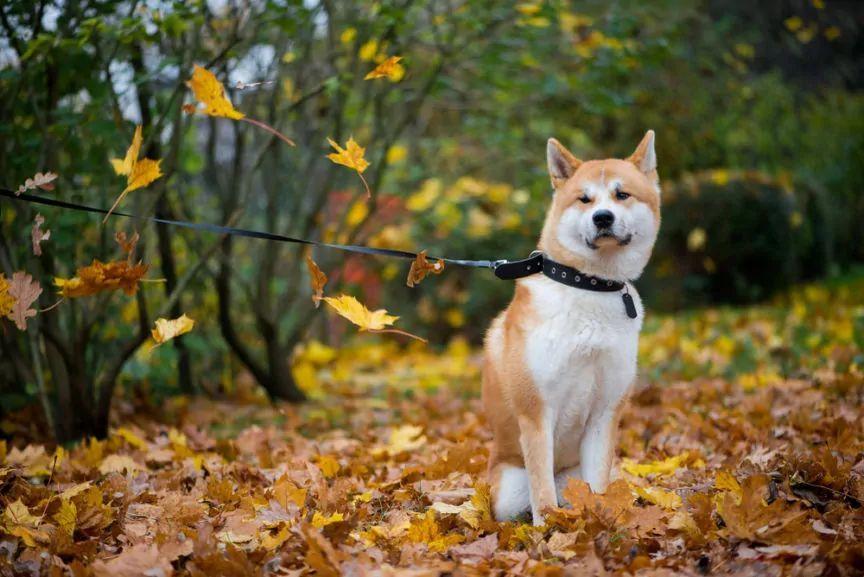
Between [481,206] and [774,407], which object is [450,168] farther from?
[774,407]

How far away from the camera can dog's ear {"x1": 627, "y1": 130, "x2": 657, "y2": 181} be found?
3.10m

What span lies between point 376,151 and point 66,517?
190 inches

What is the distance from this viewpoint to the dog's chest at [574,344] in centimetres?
285

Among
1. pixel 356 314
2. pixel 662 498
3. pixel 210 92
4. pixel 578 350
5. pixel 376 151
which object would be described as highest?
pixel 210 92

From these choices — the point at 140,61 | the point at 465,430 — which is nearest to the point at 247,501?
the point at 465,430

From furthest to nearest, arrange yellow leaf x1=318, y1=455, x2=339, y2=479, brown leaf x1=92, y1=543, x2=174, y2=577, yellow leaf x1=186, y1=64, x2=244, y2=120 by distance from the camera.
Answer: yellow leaf x1=318, y1=455, x2=339, y2=479 → yellow leaf x1=186, y1=64, x2=244, y2=120 → brown leaf x1=92, y1=543, x2=174, y2=577

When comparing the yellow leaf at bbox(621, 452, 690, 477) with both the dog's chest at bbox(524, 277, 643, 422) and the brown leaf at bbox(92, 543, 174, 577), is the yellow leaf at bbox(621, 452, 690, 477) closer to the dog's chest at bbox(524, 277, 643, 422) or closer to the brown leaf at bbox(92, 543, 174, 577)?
the dog's chest at bbox(524, 277, 643, 422)

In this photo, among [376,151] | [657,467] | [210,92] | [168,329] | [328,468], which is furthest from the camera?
[376,151]

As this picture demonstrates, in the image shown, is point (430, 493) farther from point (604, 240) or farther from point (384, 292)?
point (384, 292)

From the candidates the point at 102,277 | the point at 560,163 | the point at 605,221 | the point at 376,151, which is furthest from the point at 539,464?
the point at 376,151

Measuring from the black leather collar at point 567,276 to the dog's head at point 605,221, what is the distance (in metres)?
0.03

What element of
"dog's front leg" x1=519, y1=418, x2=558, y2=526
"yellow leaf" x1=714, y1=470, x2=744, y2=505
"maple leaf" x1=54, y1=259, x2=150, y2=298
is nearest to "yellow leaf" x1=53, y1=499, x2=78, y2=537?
"maple leaf" x1=54, y1=259, x2=150, y2=298

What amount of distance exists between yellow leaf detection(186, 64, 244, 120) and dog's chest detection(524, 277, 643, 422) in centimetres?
134

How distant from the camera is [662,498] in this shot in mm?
3004
